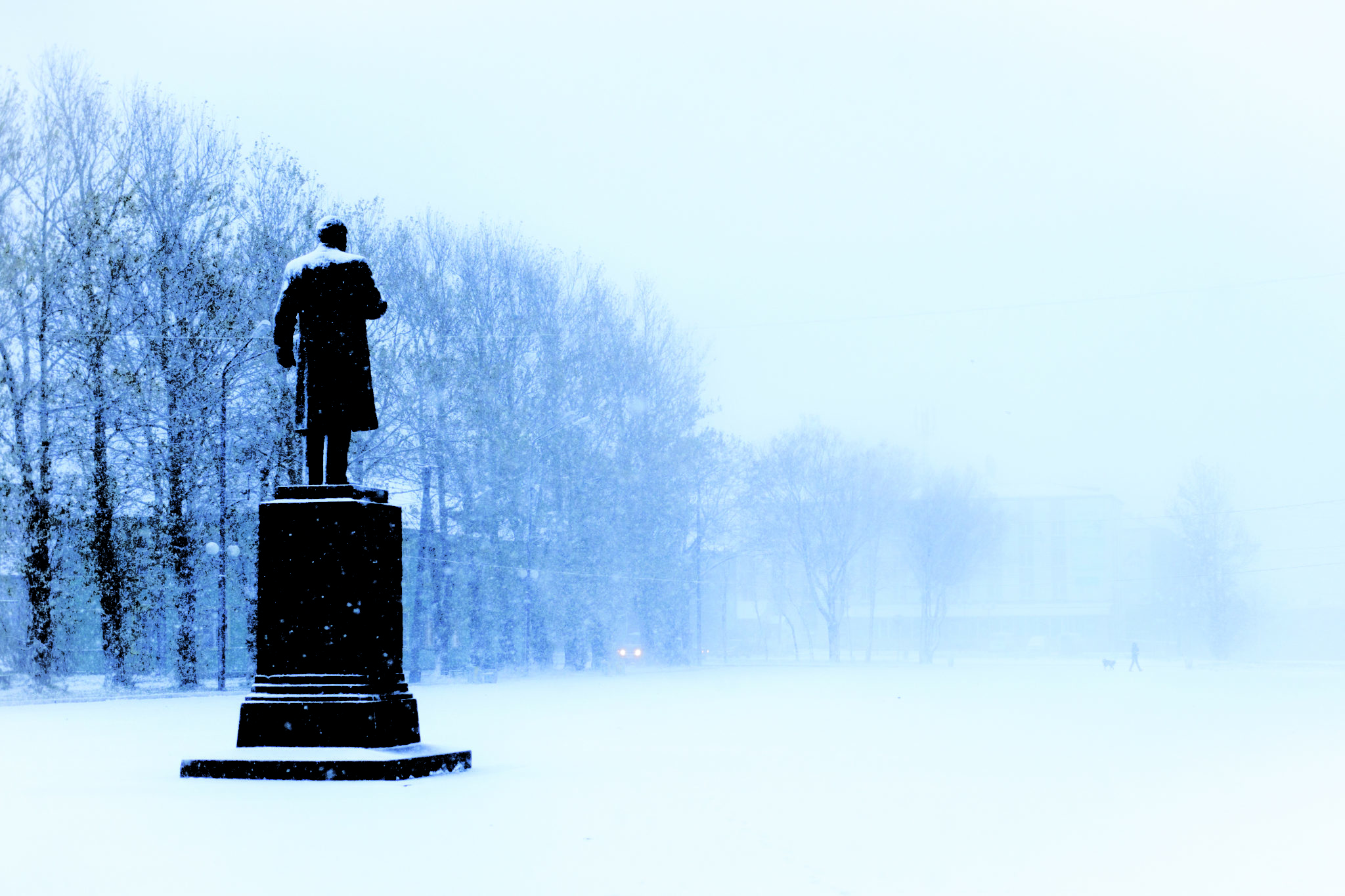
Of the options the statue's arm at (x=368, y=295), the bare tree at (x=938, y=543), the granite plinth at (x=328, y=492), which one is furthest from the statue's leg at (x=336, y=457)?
the bare tree at (x=938, y=543)

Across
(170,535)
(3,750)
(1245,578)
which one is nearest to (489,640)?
(170,535)

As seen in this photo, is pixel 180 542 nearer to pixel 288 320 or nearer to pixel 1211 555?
pixel 288 320

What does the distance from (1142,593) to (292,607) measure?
86833 millimetres

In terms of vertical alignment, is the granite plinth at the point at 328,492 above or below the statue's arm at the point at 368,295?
below

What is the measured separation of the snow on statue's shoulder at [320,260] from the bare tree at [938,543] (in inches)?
2224

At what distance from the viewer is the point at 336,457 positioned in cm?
1031

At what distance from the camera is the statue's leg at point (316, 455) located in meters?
10.3

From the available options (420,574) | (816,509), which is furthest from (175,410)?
(816,509)

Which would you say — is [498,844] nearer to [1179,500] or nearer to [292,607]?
[292,607]

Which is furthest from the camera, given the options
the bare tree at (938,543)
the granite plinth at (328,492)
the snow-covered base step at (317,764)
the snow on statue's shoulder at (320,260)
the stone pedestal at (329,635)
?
the bare tree at (938,543)

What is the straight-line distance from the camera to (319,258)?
34.3 ft

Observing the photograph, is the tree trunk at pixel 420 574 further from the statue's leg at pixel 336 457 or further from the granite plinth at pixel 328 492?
the granite plinth at pixel 328 492

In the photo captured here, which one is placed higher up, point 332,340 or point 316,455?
point 332,340

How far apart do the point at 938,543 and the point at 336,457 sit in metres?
59.3
